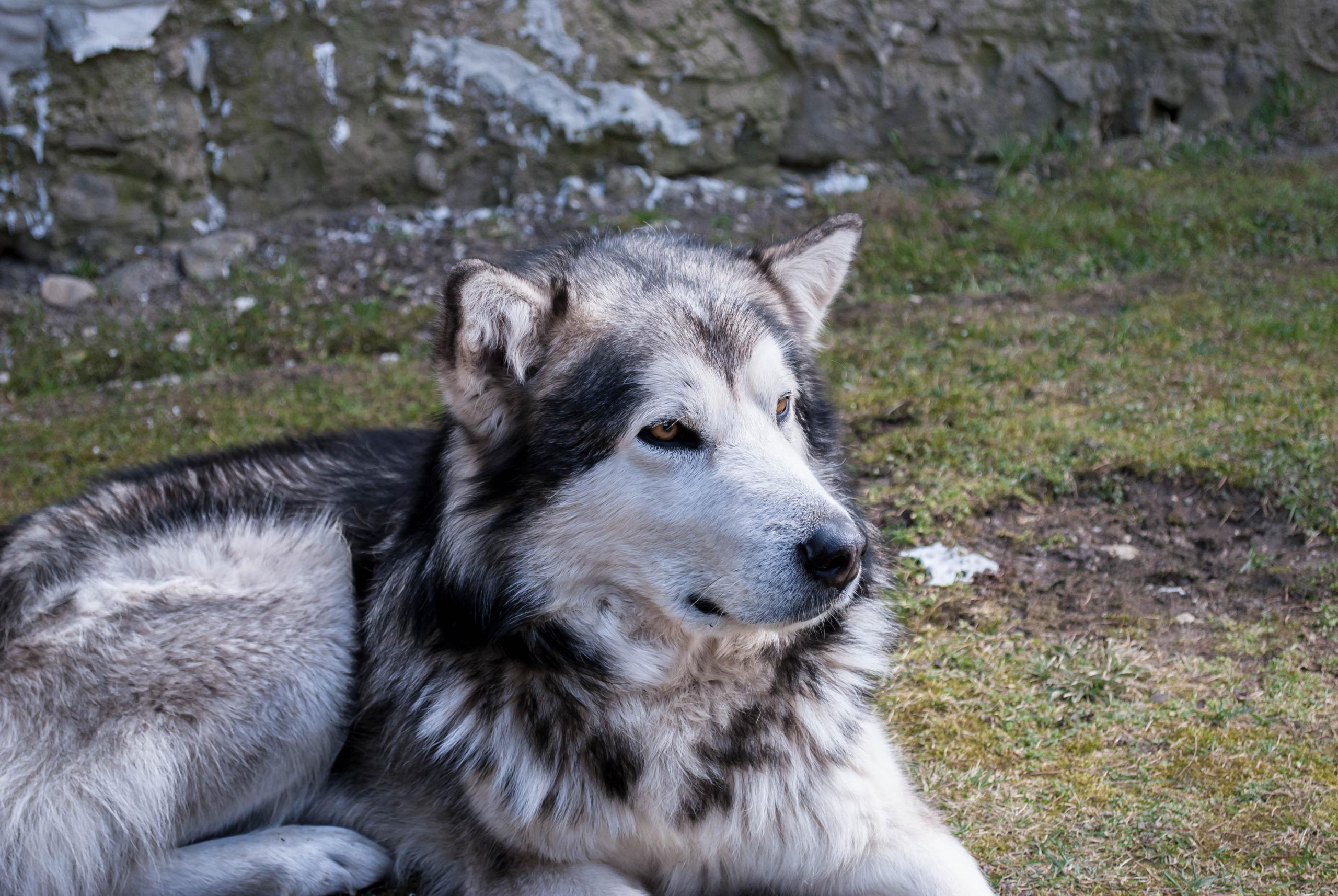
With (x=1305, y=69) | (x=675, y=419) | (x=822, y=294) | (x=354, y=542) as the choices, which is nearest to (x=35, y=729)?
(x=354, y=542)

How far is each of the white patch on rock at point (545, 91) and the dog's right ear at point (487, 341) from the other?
6298 mm

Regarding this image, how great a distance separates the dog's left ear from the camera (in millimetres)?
3436

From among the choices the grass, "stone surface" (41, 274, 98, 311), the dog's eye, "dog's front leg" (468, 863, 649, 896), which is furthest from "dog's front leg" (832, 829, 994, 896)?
"stone surface" (41, 274, 98, 311)

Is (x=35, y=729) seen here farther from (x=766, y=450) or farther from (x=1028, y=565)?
(x=1028, y=565)

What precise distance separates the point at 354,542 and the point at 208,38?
5994 mm

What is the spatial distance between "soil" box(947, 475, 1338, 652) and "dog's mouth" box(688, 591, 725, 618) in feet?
6.28

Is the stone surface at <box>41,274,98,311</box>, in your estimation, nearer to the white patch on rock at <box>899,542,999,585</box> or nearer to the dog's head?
the dog's head

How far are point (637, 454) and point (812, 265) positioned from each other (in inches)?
39.0

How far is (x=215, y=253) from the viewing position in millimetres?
8312

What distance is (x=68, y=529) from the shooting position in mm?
3648

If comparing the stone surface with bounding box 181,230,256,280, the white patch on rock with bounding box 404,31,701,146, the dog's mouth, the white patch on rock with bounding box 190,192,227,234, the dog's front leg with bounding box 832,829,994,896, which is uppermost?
→ the dog's mouth

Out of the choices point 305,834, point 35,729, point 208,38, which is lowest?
point 305,834

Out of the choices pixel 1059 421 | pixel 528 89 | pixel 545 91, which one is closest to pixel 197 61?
pixel 528 89

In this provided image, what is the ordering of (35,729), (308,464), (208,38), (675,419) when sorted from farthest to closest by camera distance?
→ (208,38) < (308,464) < (35,729) < (675,419)
